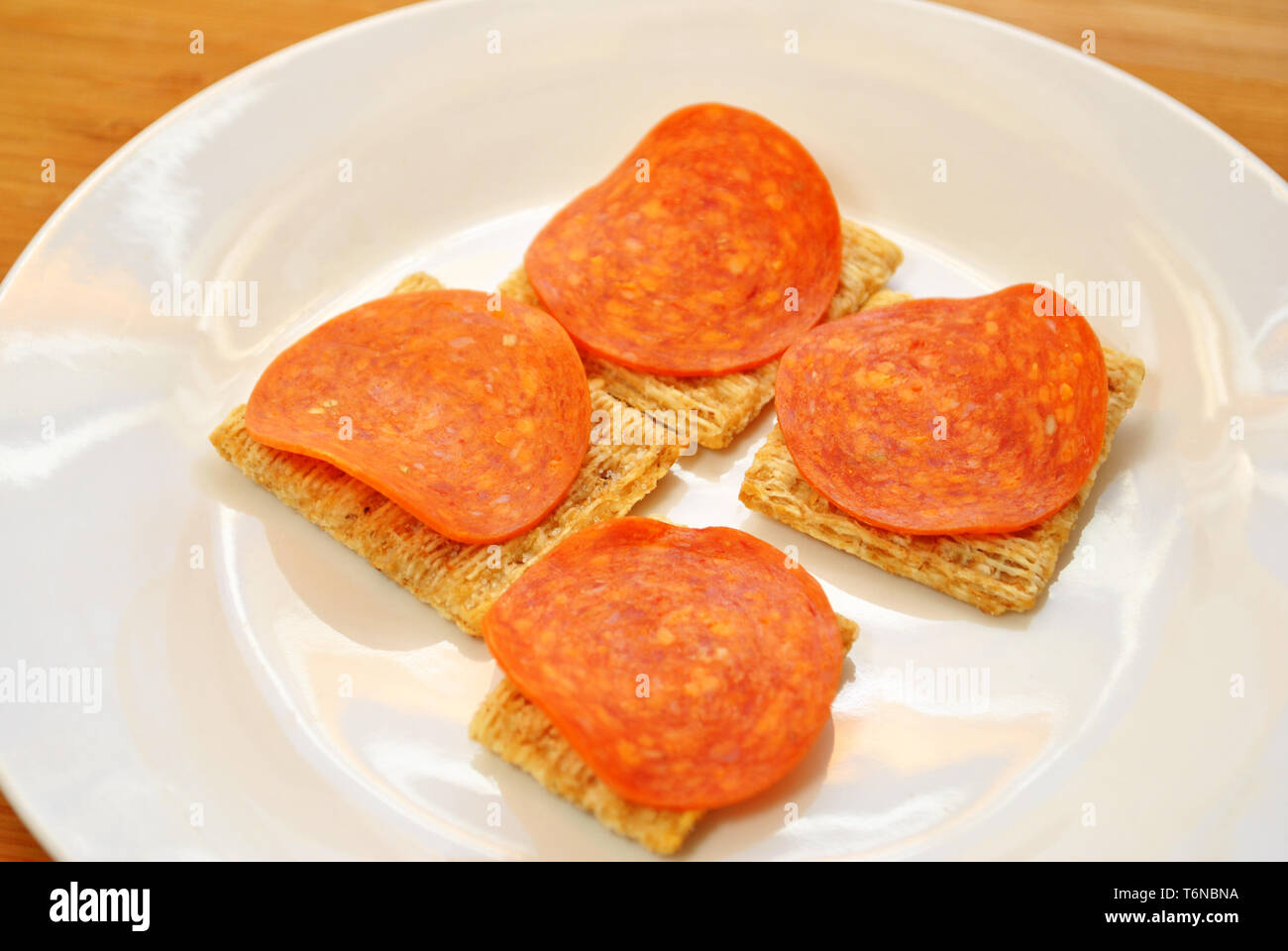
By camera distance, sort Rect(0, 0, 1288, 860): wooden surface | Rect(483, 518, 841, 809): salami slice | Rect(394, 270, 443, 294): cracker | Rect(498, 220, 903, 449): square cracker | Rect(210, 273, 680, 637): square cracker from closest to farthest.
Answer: Rect(483, 518, 841, 809): salami slice → Rect(210, 273, 680, 637): square cracker → Rect(498, 220, 903, 449): square cracker → Rect(394, 270, 443, 294): cracker → Rect(0, 0, 1288, 860): wooden surface

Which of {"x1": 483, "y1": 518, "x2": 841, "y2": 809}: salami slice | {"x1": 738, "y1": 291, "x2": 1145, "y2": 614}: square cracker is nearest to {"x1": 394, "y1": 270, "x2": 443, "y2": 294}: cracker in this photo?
{"x1": 483, "y1": 518, "x2": 841, "y2": 809}: salami slice

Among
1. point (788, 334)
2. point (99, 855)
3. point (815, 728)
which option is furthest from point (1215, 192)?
point (99, 855)

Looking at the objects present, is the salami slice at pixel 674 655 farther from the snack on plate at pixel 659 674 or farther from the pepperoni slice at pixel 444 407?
the pepperoni slice at pixel 444 407

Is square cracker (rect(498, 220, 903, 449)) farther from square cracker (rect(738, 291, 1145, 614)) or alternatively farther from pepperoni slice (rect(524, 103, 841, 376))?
square cracker (rect(738, 291, 1145, 614))

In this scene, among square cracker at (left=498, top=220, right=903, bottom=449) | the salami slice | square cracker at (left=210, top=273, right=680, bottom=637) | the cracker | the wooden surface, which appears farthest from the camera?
the wooden surface

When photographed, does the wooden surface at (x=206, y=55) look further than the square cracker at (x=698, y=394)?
Yes

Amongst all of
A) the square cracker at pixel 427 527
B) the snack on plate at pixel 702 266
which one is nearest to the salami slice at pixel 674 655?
the square cracker at pixel 427 527

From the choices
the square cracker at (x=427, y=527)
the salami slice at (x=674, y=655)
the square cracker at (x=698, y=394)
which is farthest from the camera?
the square cracker at (x=698, y=394)
